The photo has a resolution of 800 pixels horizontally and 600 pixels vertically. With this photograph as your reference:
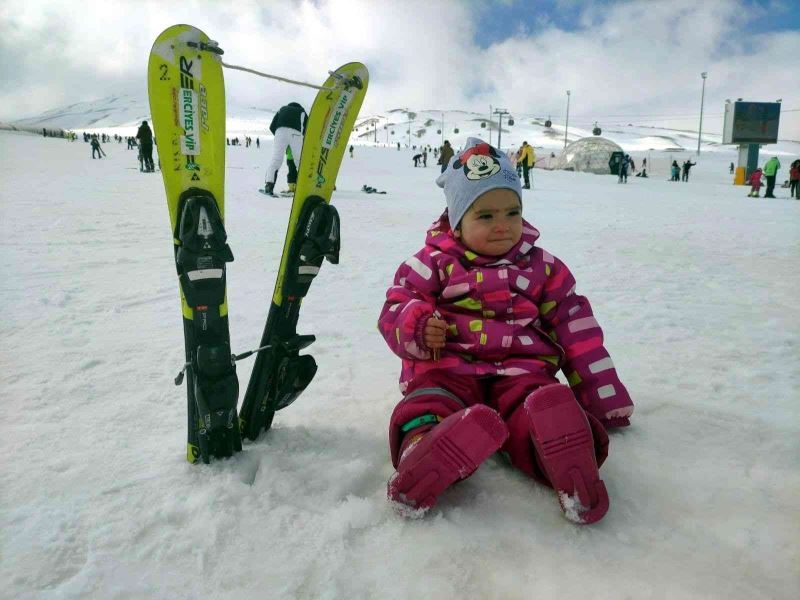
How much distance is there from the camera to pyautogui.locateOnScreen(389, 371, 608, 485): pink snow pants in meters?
1.56

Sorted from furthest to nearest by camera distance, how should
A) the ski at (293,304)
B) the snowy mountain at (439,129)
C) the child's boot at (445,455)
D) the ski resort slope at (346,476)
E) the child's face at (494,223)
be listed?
the snowy mountain at (439,129) < the child's face at (494,223) < the ski at (293,304) < the child's boot at (445,455) < the ski resort slope at (346,476)

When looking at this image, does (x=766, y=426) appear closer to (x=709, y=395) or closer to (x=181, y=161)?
(x=709, y=395)

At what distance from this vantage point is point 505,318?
1.83 meters

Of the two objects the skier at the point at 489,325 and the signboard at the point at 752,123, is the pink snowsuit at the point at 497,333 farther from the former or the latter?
the signboard at the point at 752,123

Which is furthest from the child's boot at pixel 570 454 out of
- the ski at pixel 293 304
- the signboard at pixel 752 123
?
the signboard at pixel 752 123

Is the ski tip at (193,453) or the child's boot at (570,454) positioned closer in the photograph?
the child's boot at (570,454)

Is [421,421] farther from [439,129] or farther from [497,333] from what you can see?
[439,129]

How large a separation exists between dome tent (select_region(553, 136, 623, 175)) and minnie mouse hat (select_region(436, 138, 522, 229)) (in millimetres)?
32692

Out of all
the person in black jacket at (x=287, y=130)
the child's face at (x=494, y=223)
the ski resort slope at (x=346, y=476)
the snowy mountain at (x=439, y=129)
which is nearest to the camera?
the ski resort slope at (x=346, y=476)

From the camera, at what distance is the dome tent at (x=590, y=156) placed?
32281mm

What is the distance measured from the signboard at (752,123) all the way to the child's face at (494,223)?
109 feet

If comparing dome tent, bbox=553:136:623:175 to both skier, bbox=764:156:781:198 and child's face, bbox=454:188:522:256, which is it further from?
child's face, bbox=454:188:522:256

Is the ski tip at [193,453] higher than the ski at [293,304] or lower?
lower

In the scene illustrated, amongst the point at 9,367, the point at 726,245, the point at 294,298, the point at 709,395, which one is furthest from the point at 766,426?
the point at 726,245
